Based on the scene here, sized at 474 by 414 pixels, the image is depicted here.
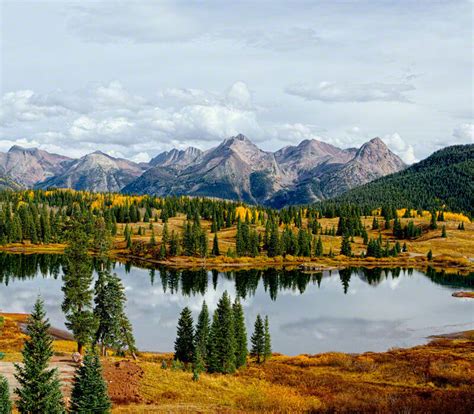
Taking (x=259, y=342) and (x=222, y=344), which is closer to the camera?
(x=222, y=344)

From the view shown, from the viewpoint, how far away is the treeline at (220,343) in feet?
192

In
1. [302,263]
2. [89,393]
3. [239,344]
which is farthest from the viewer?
[302,263]

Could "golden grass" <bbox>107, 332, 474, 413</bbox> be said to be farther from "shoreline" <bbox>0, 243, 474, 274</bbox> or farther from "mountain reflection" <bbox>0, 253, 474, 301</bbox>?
"shoreline" <bbox>0, 243, 474, 274</bbox>

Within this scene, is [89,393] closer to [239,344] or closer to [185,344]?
[239,344]

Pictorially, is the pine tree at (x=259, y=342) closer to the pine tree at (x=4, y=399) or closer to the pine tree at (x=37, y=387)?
the pine tree at (x=37, y=387)

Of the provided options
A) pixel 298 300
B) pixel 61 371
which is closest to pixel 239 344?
pixel 61 371

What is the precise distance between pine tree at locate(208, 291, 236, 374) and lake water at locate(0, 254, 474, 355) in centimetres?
2375

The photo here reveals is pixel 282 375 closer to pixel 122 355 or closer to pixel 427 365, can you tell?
pixel 427 365

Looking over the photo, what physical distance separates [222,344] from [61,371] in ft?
60.7

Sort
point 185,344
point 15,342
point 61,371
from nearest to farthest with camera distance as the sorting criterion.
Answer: point 61,371 → point 185,344 → point 15,342

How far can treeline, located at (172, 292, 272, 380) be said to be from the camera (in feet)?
192

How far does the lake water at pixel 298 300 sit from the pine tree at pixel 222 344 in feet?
77.9

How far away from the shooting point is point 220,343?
58.6 meters

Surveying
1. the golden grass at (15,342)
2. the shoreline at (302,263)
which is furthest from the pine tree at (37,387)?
the shoreline at (302,263)
